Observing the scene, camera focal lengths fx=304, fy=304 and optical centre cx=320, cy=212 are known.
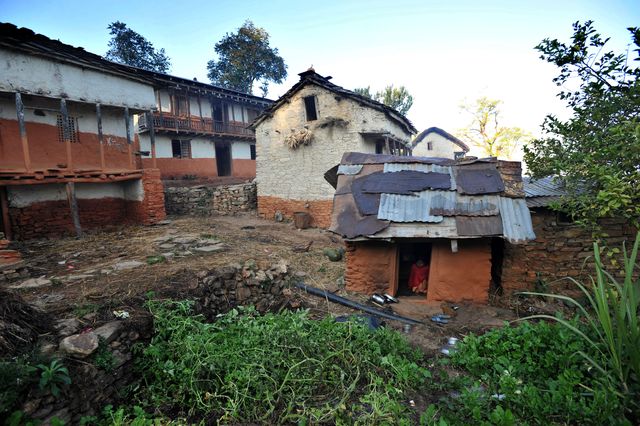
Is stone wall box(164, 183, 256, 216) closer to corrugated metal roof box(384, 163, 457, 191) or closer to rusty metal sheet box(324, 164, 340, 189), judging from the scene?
rusty metal sheet box(324, 164, 340, 189)

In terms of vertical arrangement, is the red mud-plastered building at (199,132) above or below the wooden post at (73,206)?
above

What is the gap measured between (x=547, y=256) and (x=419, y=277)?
117 inches

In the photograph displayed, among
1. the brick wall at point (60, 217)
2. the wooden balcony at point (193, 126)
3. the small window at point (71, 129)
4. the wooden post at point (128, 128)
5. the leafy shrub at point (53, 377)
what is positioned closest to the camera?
the leafy shrub at point (53, 377)

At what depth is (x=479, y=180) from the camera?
7.00 metres

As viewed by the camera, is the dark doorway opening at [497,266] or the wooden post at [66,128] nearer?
the dark doorway opening at [497,266]

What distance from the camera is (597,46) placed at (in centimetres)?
507

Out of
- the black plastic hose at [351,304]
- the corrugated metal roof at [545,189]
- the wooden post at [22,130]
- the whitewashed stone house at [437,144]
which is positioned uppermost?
the whitewashed stone house at [437,144]

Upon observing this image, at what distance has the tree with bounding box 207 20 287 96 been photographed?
91.5 ft

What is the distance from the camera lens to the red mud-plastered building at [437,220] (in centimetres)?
640

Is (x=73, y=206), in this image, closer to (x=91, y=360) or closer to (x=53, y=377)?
(x=91, y=360)

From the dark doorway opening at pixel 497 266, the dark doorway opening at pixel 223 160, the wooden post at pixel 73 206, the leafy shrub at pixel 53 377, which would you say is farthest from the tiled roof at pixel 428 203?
the dark doorway opening at pixel 223 160

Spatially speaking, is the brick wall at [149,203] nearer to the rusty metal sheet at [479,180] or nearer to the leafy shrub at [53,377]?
the leafy shrub at [53,377]

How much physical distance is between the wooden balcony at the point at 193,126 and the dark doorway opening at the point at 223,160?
5.03 feet

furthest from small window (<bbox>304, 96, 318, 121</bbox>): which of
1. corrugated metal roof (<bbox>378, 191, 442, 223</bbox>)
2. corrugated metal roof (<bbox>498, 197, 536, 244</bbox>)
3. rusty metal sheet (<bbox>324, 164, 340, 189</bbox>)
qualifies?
corrugated metal roof (<bbox>498, 197, 536, 244</bbox>)
